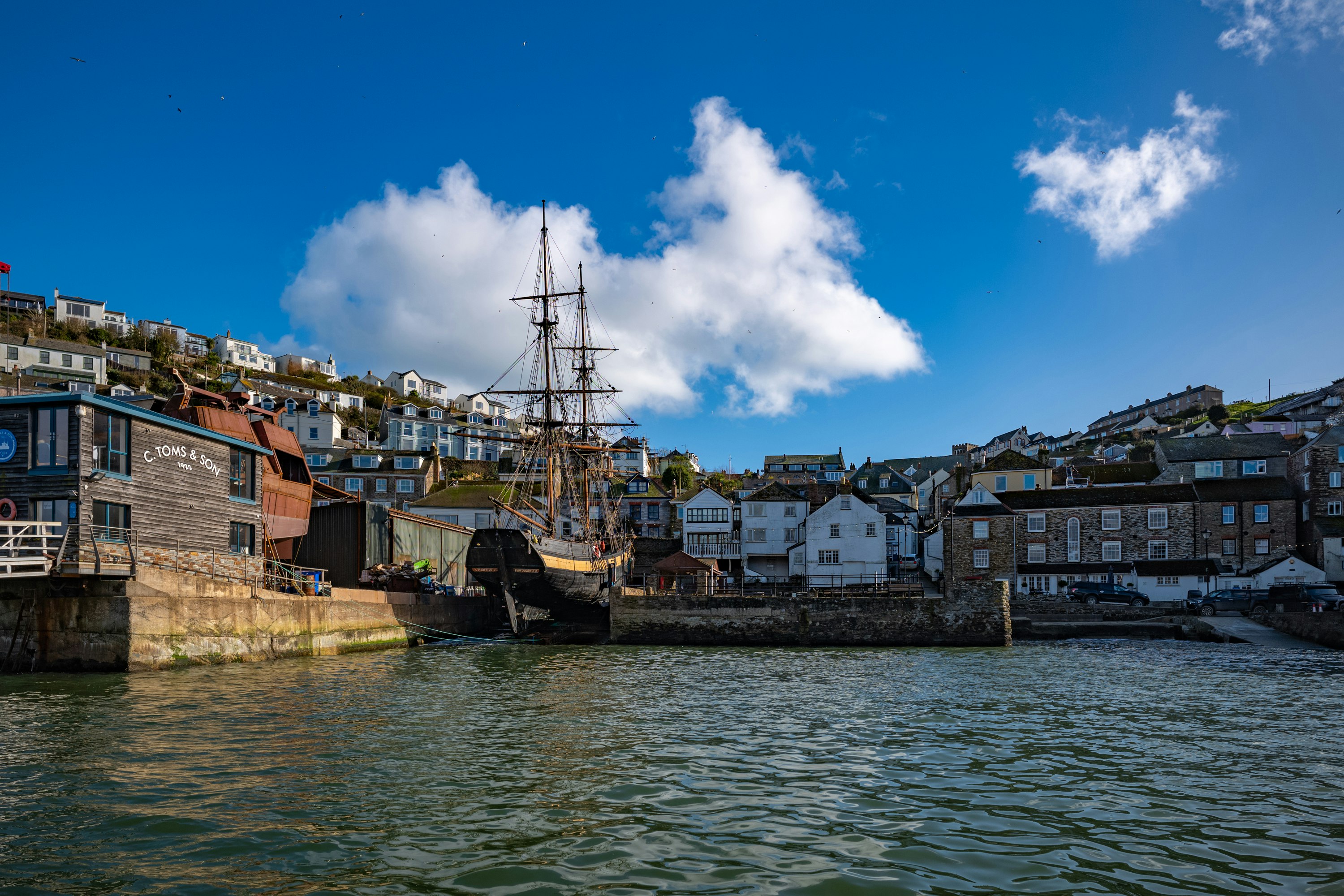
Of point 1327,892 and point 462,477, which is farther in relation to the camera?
point 462,477

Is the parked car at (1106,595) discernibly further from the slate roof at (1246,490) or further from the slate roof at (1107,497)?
the slate roof at (1246,490)

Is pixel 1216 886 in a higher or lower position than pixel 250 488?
lower

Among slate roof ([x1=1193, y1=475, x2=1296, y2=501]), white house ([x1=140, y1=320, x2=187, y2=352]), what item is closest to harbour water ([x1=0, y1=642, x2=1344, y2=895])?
slate roof ([x1=1193, y1=475, x2=1296, y2=501])

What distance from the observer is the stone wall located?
1508 inches

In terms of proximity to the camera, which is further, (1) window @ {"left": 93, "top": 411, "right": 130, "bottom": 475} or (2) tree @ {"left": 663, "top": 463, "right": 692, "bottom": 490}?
(2) tree @ {"left": 663, "top": 463, "right": 692, "bottom": 490}

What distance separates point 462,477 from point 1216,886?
9928 centimetres

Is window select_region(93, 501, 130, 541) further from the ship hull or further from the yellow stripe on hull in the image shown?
the yellow stripe on hull

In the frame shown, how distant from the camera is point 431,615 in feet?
145

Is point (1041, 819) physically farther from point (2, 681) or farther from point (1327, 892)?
point (2, 681)

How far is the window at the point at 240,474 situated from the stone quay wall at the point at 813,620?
57.9 feet

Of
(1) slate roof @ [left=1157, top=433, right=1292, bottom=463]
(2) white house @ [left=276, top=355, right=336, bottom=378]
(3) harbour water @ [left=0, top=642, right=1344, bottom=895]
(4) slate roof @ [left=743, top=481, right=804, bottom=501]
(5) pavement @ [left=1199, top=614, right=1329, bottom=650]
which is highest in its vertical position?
(2) white house @ [left=276, top=355, right=336, bottom=378]

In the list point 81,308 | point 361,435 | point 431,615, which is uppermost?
point 81,308

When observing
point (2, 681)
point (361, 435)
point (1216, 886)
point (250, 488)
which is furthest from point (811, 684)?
point (361, 435)

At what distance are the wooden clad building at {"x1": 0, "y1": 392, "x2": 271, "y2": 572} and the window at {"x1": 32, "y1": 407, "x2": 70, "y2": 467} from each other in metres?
0.03
